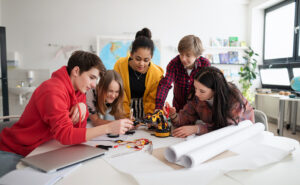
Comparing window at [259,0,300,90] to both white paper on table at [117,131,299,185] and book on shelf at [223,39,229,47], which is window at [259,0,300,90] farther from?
white paper on table at [117,131,299,185]

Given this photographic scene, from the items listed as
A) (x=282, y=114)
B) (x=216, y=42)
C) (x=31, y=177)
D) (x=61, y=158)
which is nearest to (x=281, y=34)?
(x=216, y=42)

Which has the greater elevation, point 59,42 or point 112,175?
point 59,42

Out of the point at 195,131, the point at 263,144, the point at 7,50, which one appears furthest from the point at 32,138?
the point at 7,50

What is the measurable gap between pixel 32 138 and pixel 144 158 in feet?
1.96

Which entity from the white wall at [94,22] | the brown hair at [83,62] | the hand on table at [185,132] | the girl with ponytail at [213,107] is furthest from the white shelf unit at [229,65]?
the brown hair at [83,62]

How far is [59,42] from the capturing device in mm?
3762

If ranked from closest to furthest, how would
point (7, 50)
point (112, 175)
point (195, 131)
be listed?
point (112, 175) < point (195, 131) < point (7, 50)

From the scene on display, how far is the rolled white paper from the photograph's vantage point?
0.70 m

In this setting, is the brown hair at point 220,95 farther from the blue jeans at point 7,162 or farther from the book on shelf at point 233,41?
the book on shelf at point 233,41

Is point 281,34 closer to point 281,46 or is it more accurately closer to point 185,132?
point 281,46

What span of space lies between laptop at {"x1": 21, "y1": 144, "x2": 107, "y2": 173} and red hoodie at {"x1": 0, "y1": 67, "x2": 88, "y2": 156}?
7 cm

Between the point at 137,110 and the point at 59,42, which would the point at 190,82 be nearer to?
the point at 137,110

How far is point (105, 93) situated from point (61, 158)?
740 millimetres

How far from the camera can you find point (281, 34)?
4.21m
